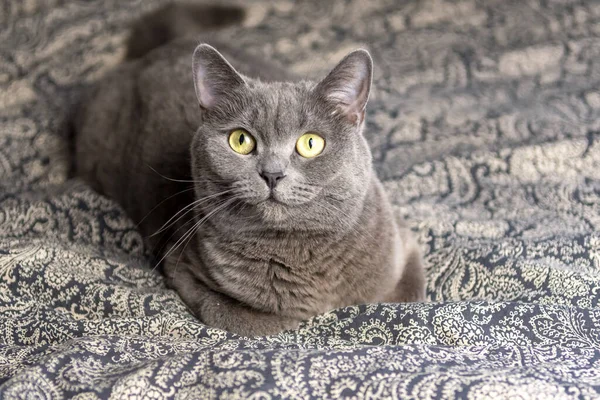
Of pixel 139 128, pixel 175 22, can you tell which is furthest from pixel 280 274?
pixel 175 22

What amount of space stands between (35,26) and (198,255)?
4.74 ft

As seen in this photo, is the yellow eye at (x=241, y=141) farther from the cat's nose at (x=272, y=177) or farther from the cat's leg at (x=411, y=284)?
the cat's leg at (x=411, y=284)

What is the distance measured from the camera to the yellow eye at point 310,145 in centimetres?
130

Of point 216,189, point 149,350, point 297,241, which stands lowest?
point 149,350

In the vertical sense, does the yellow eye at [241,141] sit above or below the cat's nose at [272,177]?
above

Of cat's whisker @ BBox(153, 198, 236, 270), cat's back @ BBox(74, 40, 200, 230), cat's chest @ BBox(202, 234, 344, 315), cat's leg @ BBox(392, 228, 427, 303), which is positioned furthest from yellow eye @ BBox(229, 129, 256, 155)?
cat's leg @ BBox(392, 228, 427, 303)

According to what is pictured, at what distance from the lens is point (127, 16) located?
2486 millimetres

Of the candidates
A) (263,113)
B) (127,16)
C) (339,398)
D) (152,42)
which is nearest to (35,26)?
(127,16)

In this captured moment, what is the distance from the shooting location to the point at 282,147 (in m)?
1.28

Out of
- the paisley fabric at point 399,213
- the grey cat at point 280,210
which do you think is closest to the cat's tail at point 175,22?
the paisley fabric at point 399,213

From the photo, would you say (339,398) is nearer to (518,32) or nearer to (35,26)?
(518,32)

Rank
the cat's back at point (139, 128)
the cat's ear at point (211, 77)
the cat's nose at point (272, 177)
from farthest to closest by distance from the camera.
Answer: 1. the cat's back at point (139, 128)
2. the cat's ear at point (211, 77)
3. the cat's nose at point (272, 177)

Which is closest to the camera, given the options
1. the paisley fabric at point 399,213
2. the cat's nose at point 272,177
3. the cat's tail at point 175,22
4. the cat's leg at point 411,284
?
the paisley fabric at point 399,213

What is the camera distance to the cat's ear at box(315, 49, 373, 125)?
132 centimetres
